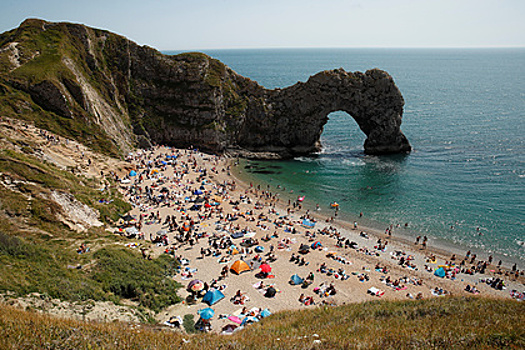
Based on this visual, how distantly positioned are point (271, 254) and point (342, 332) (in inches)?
766

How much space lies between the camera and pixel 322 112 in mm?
66438

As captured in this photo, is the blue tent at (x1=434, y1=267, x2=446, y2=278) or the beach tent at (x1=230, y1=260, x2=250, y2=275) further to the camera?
the blue tent at (x1=434, y1=267, x2=446, y2=278)

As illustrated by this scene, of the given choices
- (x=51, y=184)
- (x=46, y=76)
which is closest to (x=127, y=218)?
(x=51, y=184)

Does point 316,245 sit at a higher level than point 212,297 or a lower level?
lower

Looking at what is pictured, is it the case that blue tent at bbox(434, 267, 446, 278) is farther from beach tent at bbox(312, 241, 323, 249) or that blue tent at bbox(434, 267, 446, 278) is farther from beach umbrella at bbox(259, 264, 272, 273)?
beach umbrella at bbox(259, 264, 272, 273)

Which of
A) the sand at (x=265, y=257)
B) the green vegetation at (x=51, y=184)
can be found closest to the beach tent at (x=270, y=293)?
the sand at (x=265, y=257)

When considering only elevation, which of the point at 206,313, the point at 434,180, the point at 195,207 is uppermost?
the point at 434,180

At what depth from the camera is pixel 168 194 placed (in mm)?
44656

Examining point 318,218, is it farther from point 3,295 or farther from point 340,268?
point 3,295

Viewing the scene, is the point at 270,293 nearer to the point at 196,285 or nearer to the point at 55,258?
the point at 196,285

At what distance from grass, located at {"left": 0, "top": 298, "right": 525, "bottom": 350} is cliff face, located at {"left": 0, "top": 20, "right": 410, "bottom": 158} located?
50467 millimetres

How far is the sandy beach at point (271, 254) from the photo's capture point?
25.7 m

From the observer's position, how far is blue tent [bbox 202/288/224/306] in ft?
75.4

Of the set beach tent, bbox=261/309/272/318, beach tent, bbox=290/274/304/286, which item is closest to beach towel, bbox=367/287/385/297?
beach tent, bbox=290/274/304/286
